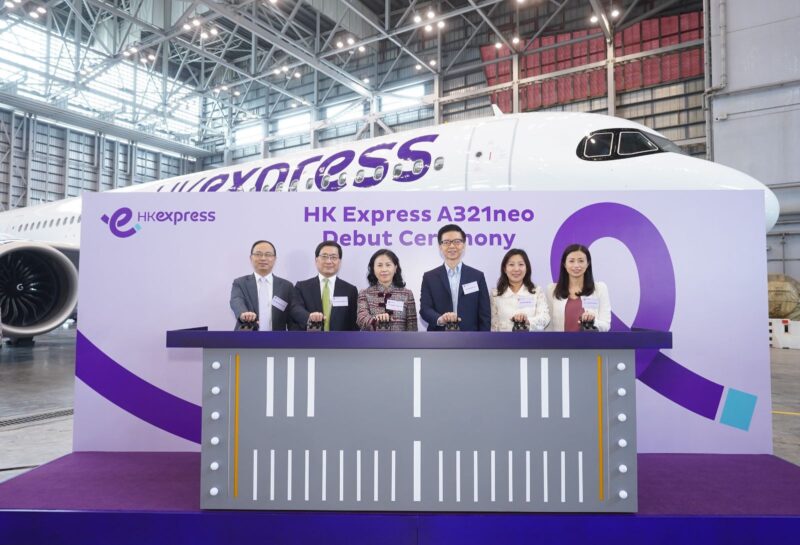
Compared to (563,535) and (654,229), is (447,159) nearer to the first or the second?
(654,229)

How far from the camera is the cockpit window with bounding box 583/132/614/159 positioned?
227 inches

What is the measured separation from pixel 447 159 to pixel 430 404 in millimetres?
4361

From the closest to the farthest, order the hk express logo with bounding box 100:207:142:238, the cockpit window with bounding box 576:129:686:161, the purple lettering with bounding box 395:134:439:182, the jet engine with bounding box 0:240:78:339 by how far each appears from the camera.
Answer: the hk express logo with bounding box 100:207:142:238 < the cockpit window with bounding box 576:129:686:161 < the purple lettering with bounding box 395:134:439:182 < the jet engine with bounding box 0:240:78:339

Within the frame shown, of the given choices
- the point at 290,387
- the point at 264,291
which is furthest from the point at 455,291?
the point at 290,387

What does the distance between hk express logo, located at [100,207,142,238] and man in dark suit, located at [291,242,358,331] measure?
1.21 meters

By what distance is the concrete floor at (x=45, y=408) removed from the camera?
372 cm

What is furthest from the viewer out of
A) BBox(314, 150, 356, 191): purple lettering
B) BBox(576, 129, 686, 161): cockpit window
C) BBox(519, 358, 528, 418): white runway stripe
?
BBox(314, 150, 356, 191): purple lettering

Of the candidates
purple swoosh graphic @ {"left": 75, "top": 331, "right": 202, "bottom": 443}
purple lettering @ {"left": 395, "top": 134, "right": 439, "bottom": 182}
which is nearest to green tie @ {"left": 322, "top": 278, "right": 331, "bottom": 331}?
purple swoosh graphic @ {"left": 75, "top": 331, "right": 202, "bottom": 443}

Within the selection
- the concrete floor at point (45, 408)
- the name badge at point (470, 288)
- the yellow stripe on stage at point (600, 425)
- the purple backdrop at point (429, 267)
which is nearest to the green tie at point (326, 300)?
the purple backdrop at point (429, 267)

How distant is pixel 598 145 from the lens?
5836 millimetres

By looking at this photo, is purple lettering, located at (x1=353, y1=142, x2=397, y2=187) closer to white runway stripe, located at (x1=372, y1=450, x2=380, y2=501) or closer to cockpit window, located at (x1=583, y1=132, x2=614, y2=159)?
cockpit window, located at (x1=583, y1=132, x2=614, y2=159)

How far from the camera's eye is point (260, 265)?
3.48 meters

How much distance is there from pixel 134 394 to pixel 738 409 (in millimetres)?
3799

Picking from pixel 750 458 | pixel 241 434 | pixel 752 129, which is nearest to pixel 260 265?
pixel 241 434
